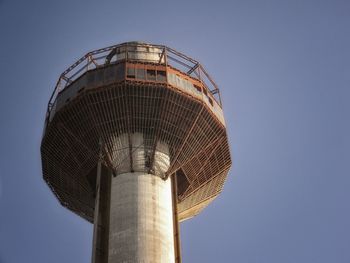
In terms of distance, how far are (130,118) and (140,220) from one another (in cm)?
1171

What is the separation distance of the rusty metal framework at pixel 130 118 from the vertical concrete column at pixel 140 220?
1.95 meters

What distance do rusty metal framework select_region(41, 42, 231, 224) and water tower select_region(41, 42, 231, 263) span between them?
108 millimetres

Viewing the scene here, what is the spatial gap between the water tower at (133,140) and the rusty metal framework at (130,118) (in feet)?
0.35

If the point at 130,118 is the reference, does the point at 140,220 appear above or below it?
below

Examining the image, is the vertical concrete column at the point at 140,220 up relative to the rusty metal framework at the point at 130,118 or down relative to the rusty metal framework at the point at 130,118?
down

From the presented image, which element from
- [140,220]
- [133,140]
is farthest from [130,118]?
[140,220]

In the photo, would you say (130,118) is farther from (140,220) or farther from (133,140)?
(140,220)

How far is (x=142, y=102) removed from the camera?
57.7 m

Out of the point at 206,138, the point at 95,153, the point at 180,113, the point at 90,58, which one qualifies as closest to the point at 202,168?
the point at 206,138

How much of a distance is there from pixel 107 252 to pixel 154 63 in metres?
20.5

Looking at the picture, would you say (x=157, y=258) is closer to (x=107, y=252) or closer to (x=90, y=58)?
(x=107, y=252)

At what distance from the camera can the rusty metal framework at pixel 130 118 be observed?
5712 centimetres

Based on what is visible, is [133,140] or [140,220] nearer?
[140,220]

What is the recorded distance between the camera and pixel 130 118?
191 ft
